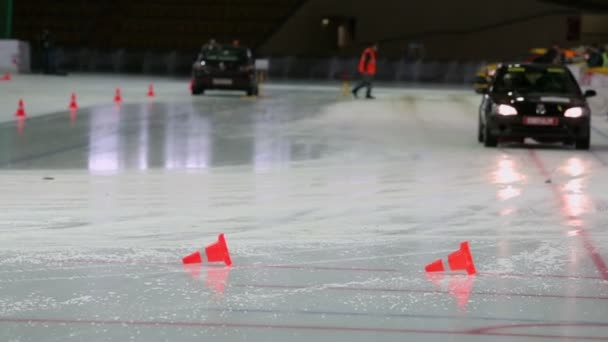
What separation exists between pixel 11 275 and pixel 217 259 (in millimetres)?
1389

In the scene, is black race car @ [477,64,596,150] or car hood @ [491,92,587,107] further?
car hood @ [491,92,587,107]

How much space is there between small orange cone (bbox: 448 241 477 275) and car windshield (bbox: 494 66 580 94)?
1253 centimetres

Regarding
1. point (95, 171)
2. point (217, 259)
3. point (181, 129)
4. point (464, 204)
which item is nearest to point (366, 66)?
point (181, 129)

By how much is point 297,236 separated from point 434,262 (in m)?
1.74

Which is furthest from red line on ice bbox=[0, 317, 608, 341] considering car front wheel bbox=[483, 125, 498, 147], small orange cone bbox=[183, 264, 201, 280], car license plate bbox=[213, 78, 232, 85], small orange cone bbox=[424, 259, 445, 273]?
car license plate bbox=[213, 78, 232, 85]

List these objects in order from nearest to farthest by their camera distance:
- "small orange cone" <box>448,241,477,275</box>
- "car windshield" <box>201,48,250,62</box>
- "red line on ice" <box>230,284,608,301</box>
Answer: "red line on ice" <box>230,284,608,301</box>
"small orange cone" <box>448,241,477,275</box>
"car windshield" <box>201,48,250,62</box>

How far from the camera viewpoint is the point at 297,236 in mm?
11266

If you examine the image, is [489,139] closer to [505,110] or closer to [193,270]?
[505,110]

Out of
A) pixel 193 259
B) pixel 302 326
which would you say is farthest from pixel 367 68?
pixel 302 326

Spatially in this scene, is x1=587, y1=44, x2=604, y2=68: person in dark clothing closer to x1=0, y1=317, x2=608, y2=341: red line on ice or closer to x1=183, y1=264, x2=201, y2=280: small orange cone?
x1=183, y1=264, x2=201, y2=280: small orange cone

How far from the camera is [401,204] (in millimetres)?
13680

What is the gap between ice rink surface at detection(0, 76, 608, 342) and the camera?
775 cm

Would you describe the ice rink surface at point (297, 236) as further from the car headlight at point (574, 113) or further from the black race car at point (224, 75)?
the black race car at point (224, 75)

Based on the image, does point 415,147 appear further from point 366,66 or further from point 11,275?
point 366,66
